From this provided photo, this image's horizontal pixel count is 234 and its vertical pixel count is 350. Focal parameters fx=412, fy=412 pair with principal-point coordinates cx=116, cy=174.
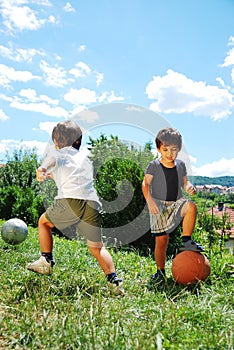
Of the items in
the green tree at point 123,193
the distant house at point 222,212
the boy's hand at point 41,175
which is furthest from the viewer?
the distant house at point 222,212

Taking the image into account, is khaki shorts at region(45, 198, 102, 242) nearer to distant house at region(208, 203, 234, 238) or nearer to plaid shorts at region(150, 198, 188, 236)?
plaid shorts at region(150, 198, 188, 236)

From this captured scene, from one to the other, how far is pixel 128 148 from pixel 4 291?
14.8ft

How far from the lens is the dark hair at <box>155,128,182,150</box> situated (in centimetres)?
433

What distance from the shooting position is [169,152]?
4391 mm

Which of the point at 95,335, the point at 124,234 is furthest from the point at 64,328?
the point at 124,234

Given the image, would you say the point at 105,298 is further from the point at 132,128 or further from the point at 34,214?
the point at 34,214

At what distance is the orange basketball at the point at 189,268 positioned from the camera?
4090 millimetres

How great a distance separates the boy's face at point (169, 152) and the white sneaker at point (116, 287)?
1.41m

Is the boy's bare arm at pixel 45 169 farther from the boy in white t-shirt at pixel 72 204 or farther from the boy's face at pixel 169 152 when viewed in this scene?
the boy's face at pixel 169 152

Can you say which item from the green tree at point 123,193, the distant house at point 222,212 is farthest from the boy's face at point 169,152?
the distant house at point 222,212

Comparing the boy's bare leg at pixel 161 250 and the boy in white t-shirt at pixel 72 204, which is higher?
the boy in white t-shirt at pixel 72 204

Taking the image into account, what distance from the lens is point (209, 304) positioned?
323 centimetres

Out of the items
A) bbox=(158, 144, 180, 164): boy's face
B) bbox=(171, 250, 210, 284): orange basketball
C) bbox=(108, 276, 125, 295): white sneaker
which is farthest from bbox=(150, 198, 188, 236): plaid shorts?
bbox=(108, 276, 125, 295): white sneaker

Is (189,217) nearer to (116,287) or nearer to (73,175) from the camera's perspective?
(116,287)
